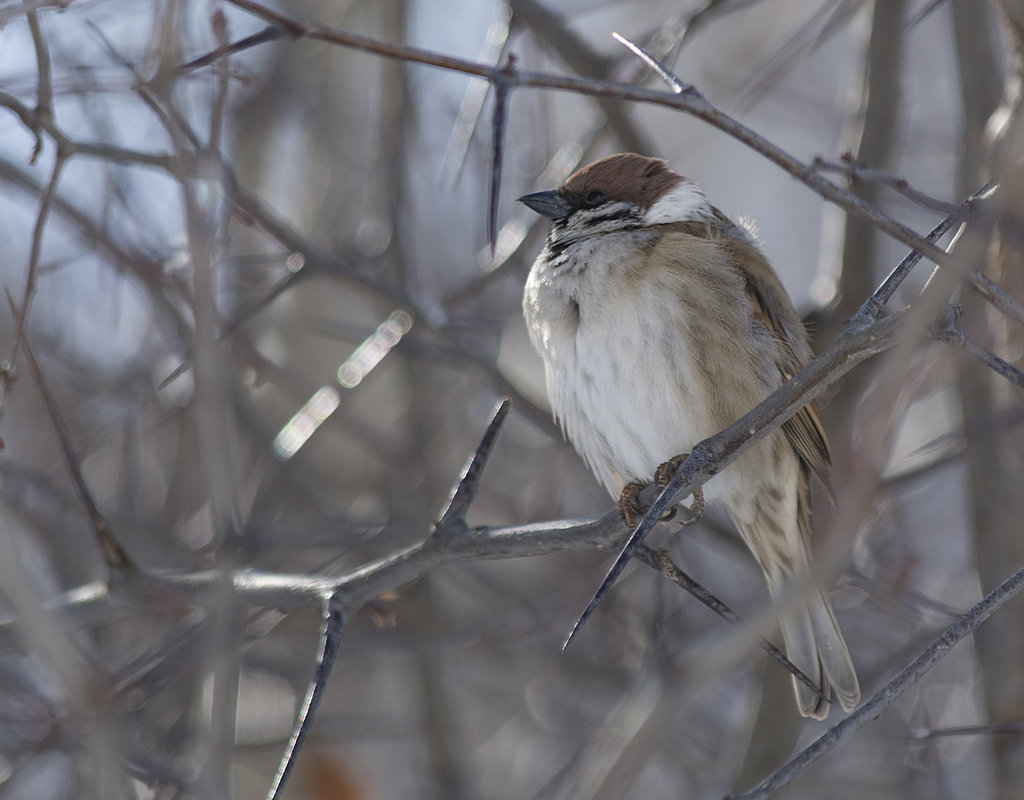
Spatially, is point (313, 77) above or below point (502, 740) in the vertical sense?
above

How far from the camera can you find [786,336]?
135 inches

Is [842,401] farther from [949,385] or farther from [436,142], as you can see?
[436,142]

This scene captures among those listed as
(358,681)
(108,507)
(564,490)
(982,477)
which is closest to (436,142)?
(564,490)

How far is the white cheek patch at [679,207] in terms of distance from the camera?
12.0 ft

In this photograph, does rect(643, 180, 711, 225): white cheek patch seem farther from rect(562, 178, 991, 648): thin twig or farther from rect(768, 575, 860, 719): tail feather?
rect(562, 178, 991, 648): thin twig

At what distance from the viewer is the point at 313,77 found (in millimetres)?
6262

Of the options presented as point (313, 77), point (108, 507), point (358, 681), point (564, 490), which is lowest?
point (358, 681)

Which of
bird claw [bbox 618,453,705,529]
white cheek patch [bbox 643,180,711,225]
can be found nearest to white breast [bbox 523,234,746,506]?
bird claw [bbox 618,453,705,529]

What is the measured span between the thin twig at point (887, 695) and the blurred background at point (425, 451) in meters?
0.47

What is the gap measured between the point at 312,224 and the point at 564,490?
7.29ft

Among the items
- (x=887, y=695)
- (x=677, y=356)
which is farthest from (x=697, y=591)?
(x=677, y=356)

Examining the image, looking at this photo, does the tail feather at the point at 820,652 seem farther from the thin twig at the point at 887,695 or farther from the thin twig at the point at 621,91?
the thin twig at the point at 621,91

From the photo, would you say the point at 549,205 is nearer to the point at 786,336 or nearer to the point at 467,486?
the point at 786,336

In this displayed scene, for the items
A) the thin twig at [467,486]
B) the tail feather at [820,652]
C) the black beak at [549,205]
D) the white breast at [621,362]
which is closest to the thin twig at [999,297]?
the thin twig at [467,486]
